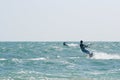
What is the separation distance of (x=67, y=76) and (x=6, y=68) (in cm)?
625

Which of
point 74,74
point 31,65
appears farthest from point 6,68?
point 74,74

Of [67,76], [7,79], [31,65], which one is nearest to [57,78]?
[67,76]

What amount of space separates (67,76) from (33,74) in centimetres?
226

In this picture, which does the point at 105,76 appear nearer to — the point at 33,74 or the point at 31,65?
the point at 33,74

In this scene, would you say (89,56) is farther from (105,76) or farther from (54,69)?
(105,76)

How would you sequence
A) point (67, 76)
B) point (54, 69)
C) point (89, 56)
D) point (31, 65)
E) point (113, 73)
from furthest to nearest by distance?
point (89, 56) → point (31, 65) → point (54, 69) → point (113, 73) → point (67, 76)

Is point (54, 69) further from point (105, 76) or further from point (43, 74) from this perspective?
point (105, 76)

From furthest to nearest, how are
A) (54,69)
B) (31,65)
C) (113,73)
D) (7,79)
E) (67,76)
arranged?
1. (31,65)
2. (54,69)
3. (113,73)
4. (67,76)
5. (7,79)

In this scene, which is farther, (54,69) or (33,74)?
(54,69)

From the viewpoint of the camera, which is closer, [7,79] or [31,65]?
[7,79]

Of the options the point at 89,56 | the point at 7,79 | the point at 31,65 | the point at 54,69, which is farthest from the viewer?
the point at 89,56

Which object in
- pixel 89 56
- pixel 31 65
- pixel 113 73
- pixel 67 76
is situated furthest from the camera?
pixel 89 56

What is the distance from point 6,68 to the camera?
95.7 feet

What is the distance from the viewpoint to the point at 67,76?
24.4 metres
